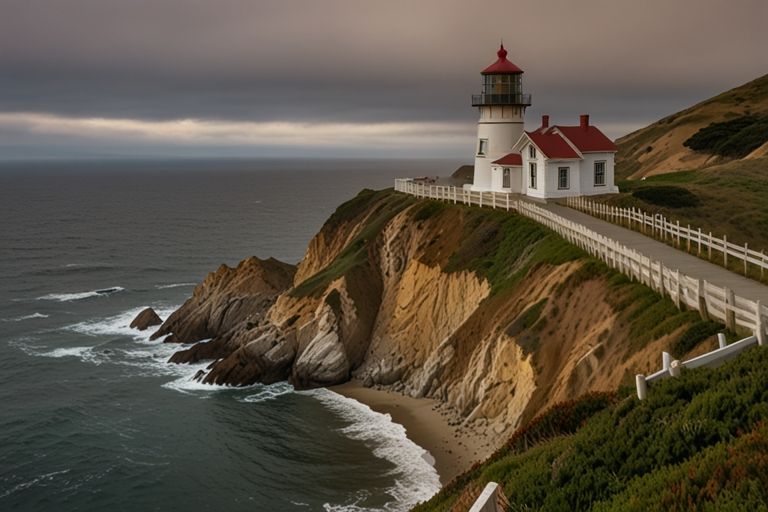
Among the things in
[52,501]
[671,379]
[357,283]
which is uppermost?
[671,379]

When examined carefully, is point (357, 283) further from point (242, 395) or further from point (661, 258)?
point (661, 258)

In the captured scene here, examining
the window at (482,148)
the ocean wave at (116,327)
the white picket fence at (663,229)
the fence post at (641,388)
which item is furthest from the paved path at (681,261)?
the ocean wave at (116,327)

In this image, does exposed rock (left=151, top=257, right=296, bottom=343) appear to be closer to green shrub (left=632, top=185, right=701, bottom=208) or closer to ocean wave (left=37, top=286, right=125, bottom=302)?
ocean wave (left=37, top=286, right=125, bottom=302)

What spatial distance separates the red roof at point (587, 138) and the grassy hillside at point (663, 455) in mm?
37952

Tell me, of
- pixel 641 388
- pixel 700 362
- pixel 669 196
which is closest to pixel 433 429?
pixel 700 362

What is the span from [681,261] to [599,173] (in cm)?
2435

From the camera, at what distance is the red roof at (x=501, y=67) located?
55.1 m

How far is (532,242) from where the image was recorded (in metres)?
39.0

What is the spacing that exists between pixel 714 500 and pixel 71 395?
39.9 metres

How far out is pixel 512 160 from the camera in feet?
180

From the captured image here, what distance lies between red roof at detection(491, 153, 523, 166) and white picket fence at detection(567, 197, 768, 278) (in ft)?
23.1

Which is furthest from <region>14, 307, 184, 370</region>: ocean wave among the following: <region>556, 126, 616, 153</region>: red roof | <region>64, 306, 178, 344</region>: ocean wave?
<region>556, 126, 616, 153</region>: red roof

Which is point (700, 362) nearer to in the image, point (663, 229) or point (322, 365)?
point (663, 229)

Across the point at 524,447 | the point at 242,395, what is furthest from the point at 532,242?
the point at 524,447
